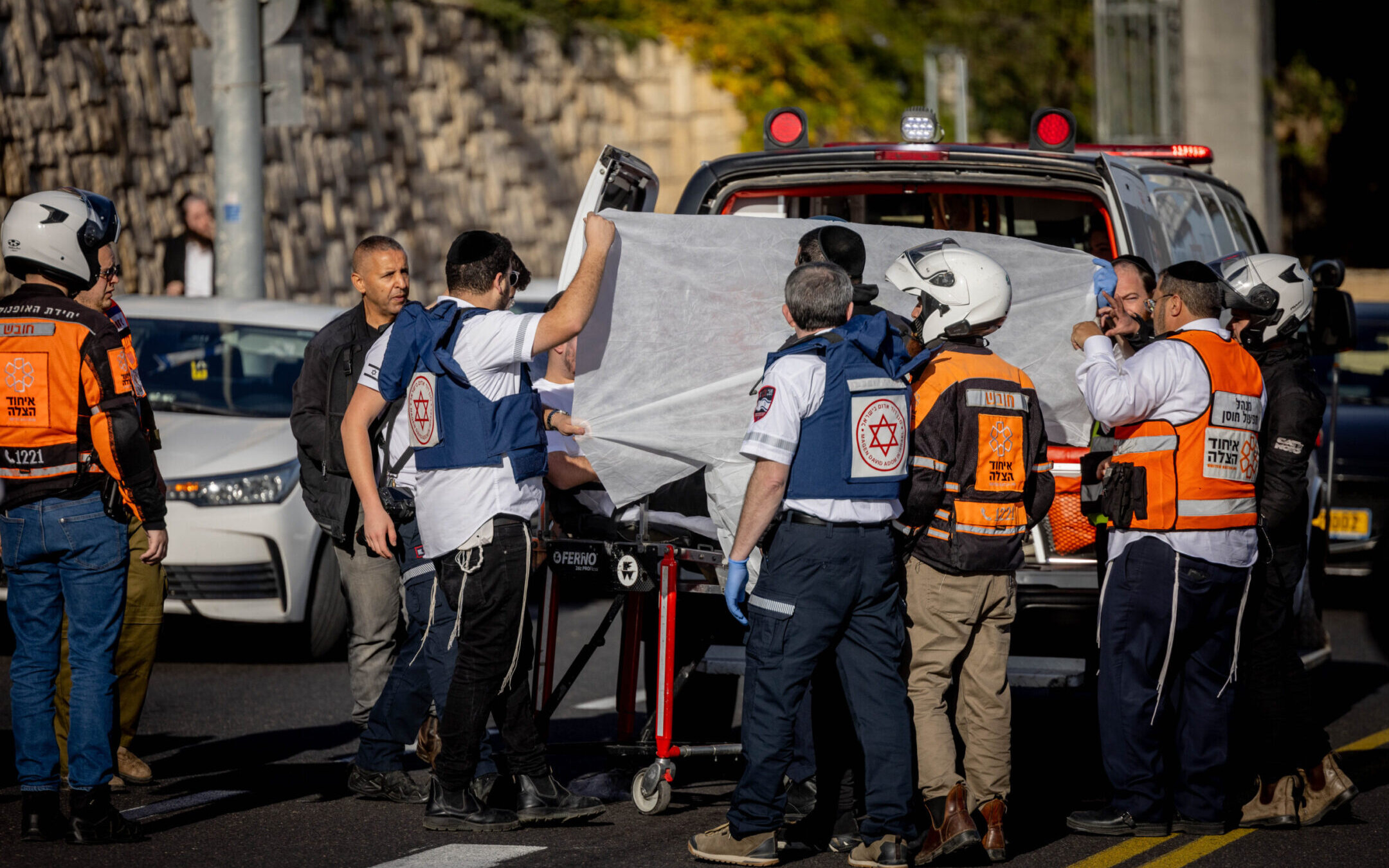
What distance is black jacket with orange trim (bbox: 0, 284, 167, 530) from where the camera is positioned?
5.34 meters

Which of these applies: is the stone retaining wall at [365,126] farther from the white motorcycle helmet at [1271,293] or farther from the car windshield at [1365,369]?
the white motorcycle helmet at [1271,293]

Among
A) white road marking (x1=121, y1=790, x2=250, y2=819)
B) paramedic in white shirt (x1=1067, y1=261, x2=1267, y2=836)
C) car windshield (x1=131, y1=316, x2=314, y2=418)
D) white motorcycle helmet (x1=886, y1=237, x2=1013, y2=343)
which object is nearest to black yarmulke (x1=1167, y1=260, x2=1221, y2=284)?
paramedic in white shirt (x1=1067, y1=261, x2=1267, y2=836)

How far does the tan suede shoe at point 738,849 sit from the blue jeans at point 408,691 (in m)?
0.92

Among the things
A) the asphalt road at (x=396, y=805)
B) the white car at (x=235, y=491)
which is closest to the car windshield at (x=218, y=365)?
the white car at (x=235, y=491)

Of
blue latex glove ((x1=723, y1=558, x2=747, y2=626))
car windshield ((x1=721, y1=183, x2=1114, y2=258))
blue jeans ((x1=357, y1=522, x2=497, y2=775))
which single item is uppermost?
car windshield ((x1=721, y1=183, x2=1114, y2=258))

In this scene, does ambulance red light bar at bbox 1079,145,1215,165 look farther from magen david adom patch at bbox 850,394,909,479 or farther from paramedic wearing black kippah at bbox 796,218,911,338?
magen david adom patch at bbox 850,394,909,479

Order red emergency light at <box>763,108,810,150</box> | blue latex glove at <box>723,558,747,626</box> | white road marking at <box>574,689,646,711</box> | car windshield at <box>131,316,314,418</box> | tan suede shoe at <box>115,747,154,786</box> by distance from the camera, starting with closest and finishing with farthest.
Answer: blue latex glove at <box>723,558,747,626</box> < tan suede shoe at <box>115,747,154,786</box> < red emergency light at <box>763,108,810,150</box> < white road marking at <box>574,689,646,711</box> < car windshield at <box>131,316,314,418</box>

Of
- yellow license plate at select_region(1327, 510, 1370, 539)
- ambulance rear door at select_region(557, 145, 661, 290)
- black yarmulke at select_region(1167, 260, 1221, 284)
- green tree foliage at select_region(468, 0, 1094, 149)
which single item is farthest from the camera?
green tree foliage at select_region(468, 0, 1094, 149)

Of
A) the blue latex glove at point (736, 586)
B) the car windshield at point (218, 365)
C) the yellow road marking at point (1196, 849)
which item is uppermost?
the car windshield at point (218, 365)

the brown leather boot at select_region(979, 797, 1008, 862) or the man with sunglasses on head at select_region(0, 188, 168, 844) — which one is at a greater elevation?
the man with sunglasses on head at select_region(0, 188, 168, 844)

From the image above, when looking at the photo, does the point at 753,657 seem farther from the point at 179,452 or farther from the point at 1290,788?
the point at 179,452

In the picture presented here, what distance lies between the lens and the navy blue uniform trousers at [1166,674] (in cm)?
549

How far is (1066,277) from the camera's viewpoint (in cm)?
603

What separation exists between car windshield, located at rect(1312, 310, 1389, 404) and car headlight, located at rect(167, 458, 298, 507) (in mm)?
6817
